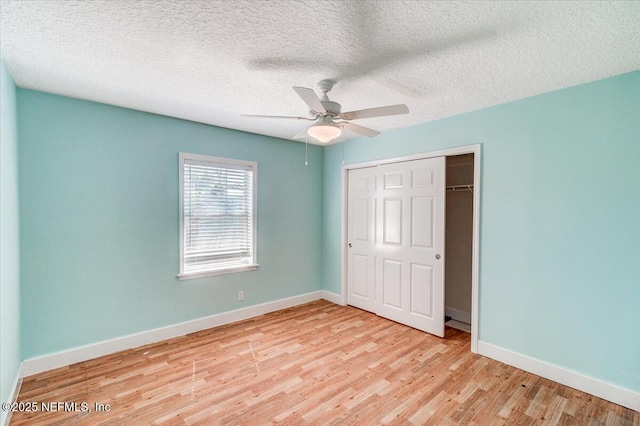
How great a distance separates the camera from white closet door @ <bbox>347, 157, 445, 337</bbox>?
3.42 metres

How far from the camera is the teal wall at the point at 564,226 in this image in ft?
7.30

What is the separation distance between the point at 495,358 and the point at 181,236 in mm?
3635

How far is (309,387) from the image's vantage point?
7.97ft

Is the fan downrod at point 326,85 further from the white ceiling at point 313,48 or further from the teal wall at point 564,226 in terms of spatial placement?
the teal wall at point 564,226

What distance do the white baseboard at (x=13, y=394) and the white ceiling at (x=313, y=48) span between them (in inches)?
95.5

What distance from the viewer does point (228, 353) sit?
300cm

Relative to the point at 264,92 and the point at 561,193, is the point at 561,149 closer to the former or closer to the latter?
the point at 561,193

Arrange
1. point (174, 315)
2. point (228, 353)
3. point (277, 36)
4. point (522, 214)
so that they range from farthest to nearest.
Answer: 1. point (174, 315)
2. point (228, 353)
3. point (522, 214)
4. point (277, 36)

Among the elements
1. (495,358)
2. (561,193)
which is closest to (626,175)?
(561,193)

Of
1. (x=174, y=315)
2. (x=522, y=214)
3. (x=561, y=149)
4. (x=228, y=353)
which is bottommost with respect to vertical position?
(x=228, y=353)

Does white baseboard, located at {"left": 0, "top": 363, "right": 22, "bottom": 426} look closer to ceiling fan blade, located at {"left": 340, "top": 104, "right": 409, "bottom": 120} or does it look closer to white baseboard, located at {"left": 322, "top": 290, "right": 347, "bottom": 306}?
ceiling fan blade, located at {"left": 340, "top": 104, "right": 409, "bottom": 120}

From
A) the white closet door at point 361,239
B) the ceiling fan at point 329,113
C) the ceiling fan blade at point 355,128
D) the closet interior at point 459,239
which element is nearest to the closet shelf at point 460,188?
the closet interior at point 459,239

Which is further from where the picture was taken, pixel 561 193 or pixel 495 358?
pixel 495 358

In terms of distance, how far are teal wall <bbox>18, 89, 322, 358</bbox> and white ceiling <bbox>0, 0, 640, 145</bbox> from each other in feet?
1.22
